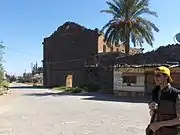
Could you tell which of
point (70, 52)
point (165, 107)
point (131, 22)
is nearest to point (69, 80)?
point (70, 52)

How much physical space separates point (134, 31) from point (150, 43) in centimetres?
253

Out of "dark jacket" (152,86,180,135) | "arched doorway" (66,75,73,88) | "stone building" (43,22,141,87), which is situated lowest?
"dark jacket" (152,86,180,135)

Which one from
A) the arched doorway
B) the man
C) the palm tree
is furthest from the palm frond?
the man

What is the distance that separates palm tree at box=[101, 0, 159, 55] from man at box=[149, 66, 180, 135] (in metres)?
37.4

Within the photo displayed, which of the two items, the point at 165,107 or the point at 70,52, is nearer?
the point at 165,107

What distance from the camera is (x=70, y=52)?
67875mm

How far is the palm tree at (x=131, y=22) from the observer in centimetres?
4231

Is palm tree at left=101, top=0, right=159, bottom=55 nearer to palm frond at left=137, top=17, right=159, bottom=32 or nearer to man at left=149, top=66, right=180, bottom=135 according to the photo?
palm frond at left=137, top=17, right=159, bottom=32

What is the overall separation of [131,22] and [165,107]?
38.0 meters

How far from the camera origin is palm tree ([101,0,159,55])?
4231 centimetres

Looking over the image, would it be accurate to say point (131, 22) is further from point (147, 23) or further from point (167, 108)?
point (167, 108)

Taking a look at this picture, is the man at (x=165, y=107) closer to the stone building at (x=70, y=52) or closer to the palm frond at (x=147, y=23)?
the palm frond at (x=147, y=23)

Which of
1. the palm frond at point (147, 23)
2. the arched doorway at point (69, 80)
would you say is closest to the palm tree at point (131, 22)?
the palm frond at point (147, 23)

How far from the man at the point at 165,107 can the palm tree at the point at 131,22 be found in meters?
37.4
